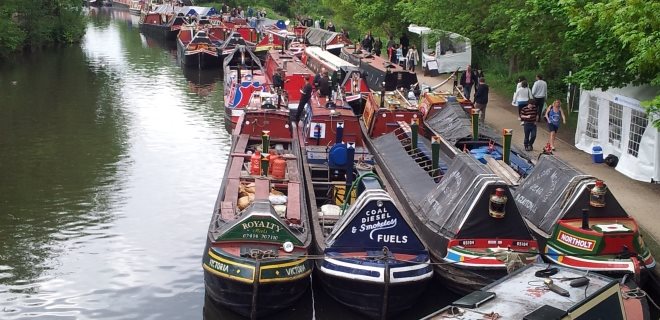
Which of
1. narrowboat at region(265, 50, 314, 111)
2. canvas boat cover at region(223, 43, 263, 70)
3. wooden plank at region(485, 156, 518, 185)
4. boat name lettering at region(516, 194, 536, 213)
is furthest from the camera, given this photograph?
canvas boat cover at region(223, 43, 263, 70)

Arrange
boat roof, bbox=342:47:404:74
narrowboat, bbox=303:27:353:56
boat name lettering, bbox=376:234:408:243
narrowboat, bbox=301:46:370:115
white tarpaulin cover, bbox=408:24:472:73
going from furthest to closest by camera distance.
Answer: narrowboat, bbox=303:27:353:56 < white tarpaulin cover, bbox=408:24:472:73 < boat roof, bbox=342:47:404:74 < narrowboat, bbox=301:46:370:115 < boat name lettering, bbox=376:234:408:243

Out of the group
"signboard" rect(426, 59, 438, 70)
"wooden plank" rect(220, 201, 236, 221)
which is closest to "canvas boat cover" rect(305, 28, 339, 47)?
"signboard" rect(426, 59, 438, 70)

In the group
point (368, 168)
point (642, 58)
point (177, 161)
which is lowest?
point (177, 161)

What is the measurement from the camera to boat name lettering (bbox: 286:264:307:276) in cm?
1384

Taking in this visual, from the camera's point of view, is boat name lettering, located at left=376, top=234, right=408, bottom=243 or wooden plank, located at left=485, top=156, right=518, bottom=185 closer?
boat name lettering, located at left=376, top=234, right=408, bottom=243

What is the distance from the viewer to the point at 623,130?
21266 millimetres

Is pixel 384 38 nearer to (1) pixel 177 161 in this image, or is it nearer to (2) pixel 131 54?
(2) pixel 131 54

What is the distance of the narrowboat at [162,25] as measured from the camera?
6925 cm

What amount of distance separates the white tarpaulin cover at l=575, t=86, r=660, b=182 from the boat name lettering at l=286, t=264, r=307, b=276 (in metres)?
9.59

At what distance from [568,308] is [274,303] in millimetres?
5588

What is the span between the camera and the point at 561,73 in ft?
103

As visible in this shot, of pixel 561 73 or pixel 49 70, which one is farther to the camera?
pixel 49 70

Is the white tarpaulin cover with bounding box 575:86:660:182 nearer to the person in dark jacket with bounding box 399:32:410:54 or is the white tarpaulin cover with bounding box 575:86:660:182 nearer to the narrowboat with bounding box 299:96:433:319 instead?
the narrowboat with bounding box 299:96:433:319

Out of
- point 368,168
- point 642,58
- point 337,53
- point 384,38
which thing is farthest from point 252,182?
point 384,38
